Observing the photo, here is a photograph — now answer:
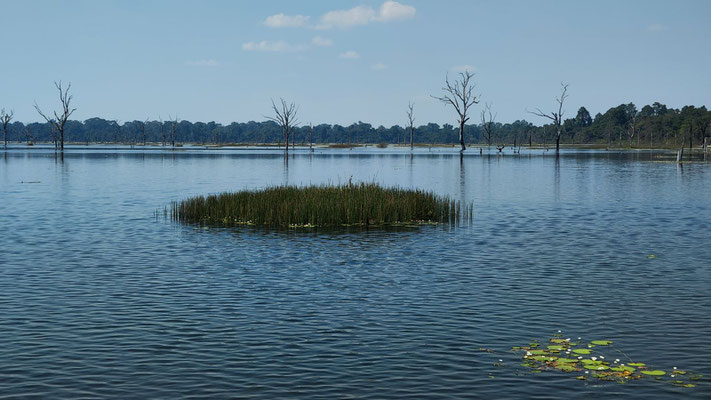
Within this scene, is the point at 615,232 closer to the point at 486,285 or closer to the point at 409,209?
the point at 409,209

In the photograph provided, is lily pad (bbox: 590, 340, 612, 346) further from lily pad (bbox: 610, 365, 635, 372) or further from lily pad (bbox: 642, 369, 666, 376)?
lily pad (bbox: 642, 369, 666, 376)

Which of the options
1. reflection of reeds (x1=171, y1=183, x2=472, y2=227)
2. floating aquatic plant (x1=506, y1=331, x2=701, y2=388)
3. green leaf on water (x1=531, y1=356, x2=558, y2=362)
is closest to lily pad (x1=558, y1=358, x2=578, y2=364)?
floating aquatic plant (x1=506, y1=331, x2=701, y2=388)

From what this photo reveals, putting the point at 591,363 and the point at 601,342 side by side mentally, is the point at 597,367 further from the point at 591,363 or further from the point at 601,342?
the point at 601,342

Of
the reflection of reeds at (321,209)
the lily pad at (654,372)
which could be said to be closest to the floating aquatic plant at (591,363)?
the lily pad at (654,372)

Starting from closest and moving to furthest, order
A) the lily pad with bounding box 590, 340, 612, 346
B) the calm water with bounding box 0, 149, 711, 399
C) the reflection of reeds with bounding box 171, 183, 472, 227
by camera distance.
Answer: the calm water with bounding box 0, 149, 711, 399 → the lily pad with bounding box 590, 340, 612, 346 → the reflection of reeds with bounding box 171, 183, 472, 227

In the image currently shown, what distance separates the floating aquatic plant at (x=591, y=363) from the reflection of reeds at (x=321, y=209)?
58.7 feet

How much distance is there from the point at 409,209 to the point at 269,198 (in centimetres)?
630

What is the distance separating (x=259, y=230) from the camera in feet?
92.9

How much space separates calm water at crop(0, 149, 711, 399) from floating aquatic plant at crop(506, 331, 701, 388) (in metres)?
0.26

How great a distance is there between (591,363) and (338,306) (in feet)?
18.8

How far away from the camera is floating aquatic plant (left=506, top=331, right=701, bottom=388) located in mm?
10859

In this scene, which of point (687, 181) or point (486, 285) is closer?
point (486, 285)

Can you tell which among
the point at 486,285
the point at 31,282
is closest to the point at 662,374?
the point at 486,285

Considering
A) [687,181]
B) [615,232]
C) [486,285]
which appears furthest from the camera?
[687,181]
